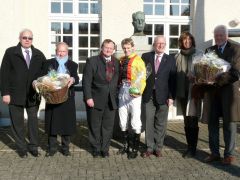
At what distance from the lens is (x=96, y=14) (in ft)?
40.1

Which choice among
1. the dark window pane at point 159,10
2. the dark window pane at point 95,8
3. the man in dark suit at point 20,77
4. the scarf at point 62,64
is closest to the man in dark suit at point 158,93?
the scarf at point 62,64

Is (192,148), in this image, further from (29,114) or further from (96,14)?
(96,14)

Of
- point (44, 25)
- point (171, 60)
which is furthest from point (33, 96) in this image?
point (44, 25)

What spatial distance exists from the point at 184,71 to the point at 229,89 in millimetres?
776

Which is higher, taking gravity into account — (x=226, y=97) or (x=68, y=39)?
(x=68, y=39)

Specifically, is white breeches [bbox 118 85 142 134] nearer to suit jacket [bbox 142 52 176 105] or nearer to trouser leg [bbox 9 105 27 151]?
suit jacket [bbox 142 52 176 105]

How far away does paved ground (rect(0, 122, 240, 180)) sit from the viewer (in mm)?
6248

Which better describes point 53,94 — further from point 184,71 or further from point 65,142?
point 184,71

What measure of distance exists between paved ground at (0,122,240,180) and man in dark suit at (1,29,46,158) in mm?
466

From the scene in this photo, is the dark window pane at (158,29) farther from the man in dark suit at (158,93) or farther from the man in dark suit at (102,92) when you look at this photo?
the man in dark suit at (102,92)

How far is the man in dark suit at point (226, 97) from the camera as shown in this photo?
6.64 m

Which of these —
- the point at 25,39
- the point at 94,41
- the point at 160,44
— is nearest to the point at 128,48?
the point at 160,44

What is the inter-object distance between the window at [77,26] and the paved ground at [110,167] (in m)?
4.80

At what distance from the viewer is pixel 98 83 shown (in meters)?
7.14
